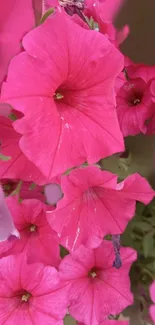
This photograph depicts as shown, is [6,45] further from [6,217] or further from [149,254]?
[149,254]

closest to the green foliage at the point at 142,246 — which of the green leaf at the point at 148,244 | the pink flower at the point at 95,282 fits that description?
the green leaf at the point at 148,244

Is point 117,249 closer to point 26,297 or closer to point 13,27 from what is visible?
point 26,297

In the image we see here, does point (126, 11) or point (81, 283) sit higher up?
point (126, 11)

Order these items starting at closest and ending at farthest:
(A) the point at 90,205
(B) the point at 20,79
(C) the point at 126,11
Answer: (B) the point at 20,79 < (A) the point at 90,205 < (C) the point at 126,11

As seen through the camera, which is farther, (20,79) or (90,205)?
(90,205)

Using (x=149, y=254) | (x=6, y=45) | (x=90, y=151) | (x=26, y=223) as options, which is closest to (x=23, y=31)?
(x=6, y=45)

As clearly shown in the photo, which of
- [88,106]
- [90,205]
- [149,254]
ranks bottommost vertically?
[149,254]

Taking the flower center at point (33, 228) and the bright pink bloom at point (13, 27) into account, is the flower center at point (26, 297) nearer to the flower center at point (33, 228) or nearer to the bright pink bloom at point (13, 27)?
the flower center at point (33, 228)
